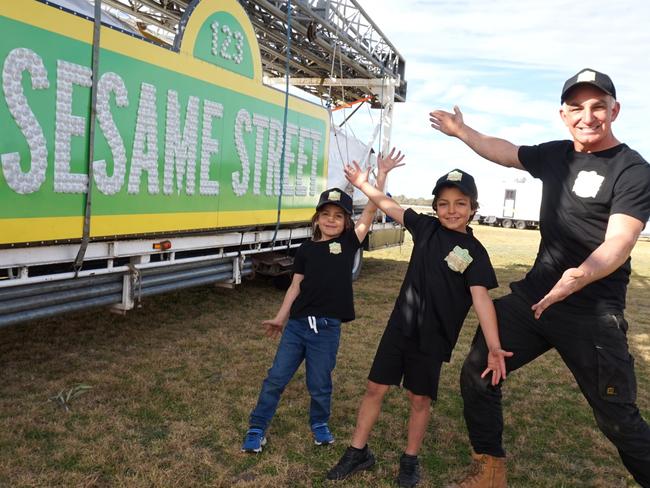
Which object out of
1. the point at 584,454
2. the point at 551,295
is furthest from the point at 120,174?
the point at 584,454

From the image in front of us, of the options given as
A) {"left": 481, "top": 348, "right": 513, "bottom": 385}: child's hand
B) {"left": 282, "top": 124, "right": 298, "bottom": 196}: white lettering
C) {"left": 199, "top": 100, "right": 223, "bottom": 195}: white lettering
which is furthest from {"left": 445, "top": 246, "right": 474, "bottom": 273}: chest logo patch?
{"left": 282, "top": 124, "right": 298, "bottom": 196}: white lettering

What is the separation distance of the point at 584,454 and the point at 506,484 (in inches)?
32.6

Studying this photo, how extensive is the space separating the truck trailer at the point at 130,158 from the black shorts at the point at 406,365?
230 centimetres

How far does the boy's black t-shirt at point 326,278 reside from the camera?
10.4 ft

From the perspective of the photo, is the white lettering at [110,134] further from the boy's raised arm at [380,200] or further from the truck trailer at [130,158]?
the boy's raised arm at [380,200]

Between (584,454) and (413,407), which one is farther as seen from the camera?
(584,454)

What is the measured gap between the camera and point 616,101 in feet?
8.17

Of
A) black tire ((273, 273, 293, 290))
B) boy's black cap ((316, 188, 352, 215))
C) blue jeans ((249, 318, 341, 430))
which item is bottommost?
black tire ((273, 273, 293, 290))

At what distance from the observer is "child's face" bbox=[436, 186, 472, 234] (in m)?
2.80

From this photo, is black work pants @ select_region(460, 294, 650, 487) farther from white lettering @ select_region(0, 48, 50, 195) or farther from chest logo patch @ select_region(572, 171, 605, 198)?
white lettering @ select_region(0, 48, 50, 195)

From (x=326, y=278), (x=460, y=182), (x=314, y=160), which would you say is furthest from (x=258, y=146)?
(x=460, y=182)

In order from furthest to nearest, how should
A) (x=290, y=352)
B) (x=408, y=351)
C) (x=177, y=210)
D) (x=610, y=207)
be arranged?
1. (x=177, y=210)
2. (x=290, y=352)
3. (x=408, y=351)
4. (x=610, y=207)

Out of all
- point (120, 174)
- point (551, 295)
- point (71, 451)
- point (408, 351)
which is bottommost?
point (71, 451)

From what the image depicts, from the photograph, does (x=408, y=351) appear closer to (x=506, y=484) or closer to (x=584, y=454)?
(x=506, y=484)
